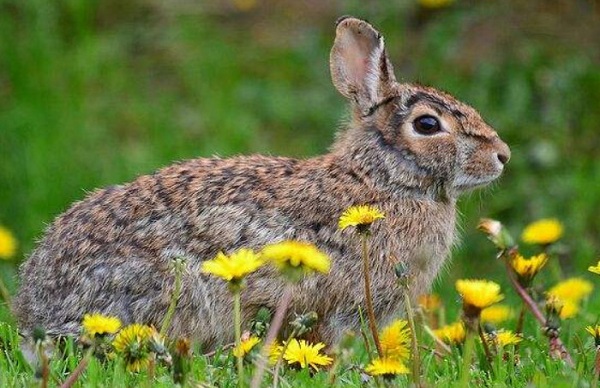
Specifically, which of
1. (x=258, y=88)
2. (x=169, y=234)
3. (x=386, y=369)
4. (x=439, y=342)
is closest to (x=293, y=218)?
(x=169, y=234)

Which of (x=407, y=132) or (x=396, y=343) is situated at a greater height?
(x=407, y=132)

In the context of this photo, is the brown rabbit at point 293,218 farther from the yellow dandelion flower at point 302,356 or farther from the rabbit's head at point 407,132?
the yellow dandelion flower at point 302,356

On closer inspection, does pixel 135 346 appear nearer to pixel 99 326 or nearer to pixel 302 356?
pixel 99 326

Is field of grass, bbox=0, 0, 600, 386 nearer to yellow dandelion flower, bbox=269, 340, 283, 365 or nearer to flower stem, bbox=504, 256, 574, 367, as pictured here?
flower stem, bbox=504, 256, 574, 367

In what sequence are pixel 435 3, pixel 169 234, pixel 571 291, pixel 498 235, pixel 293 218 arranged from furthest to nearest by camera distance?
1. pixel 435 3
2. pixel 571 291
3. pixel 293 218
4. pixel 169 234
5. pixel 498 235

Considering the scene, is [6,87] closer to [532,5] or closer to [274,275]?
[532,5]

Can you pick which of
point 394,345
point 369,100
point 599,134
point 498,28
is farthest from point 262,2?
point 394,345

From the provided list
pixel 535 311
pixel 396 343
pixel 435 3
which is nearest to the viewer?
pixel 396 343

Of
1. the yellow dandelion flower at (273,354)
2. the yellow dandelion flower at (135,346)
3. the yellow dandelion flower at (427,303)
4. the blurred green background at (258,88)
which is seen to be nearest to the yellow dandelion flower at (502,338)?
the yellow dandelion flower at (427,303)
